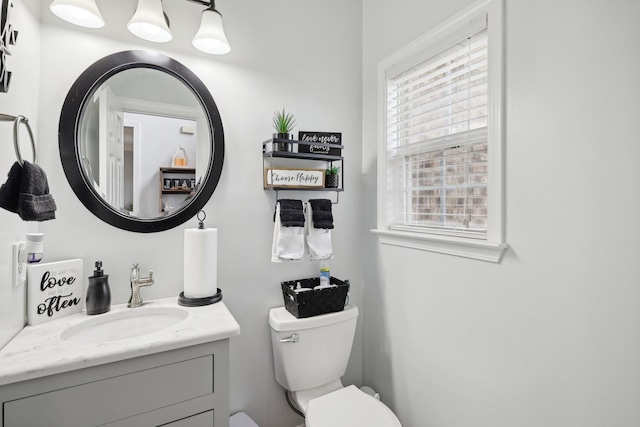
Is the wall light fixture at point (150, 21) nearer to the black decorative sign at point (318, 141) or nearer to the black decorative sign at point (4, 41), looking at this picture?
the black decorative sign at point (4, 41)

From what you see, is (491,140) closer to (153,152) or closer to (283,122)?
(283,122)

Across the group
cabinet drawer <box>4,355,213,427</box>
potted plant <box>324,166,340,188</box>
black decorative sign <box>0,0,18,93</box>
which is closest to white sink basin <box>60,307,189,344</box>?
cabinet drawer <box>4,355,213,427</box>

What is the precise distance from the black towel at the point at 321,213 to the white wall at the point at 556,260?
542 millimetres

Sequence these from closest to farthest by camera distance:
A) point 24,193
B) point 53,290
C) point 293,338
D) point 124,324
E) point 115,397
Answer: point 24,193 → point 115,397 → point 53,290 → point 124,324 → point 293,338

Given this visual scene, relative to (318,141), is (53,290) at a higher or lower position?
lower

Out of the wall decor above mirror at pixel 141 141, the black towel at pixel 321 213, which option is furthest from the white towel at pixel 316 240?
the wall decor above mirror at pixel 141 141

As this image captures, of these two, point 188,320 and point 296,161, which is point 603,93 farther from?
point 188,320

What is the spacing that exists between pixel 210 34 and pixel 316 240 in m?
1.07

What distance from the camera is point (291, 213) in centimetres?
158

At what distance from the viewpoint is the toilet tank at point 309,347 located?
1.57m

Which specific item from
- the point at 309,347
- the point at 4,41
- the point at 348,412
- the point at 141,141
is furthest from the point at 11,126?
the point at 348,412

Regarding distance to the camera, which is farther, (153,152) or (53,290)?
(153,152)

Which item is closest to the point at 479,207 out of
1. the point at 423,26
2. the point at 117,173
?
the point at 423,26

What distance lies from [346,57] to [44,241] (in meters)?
1.78
